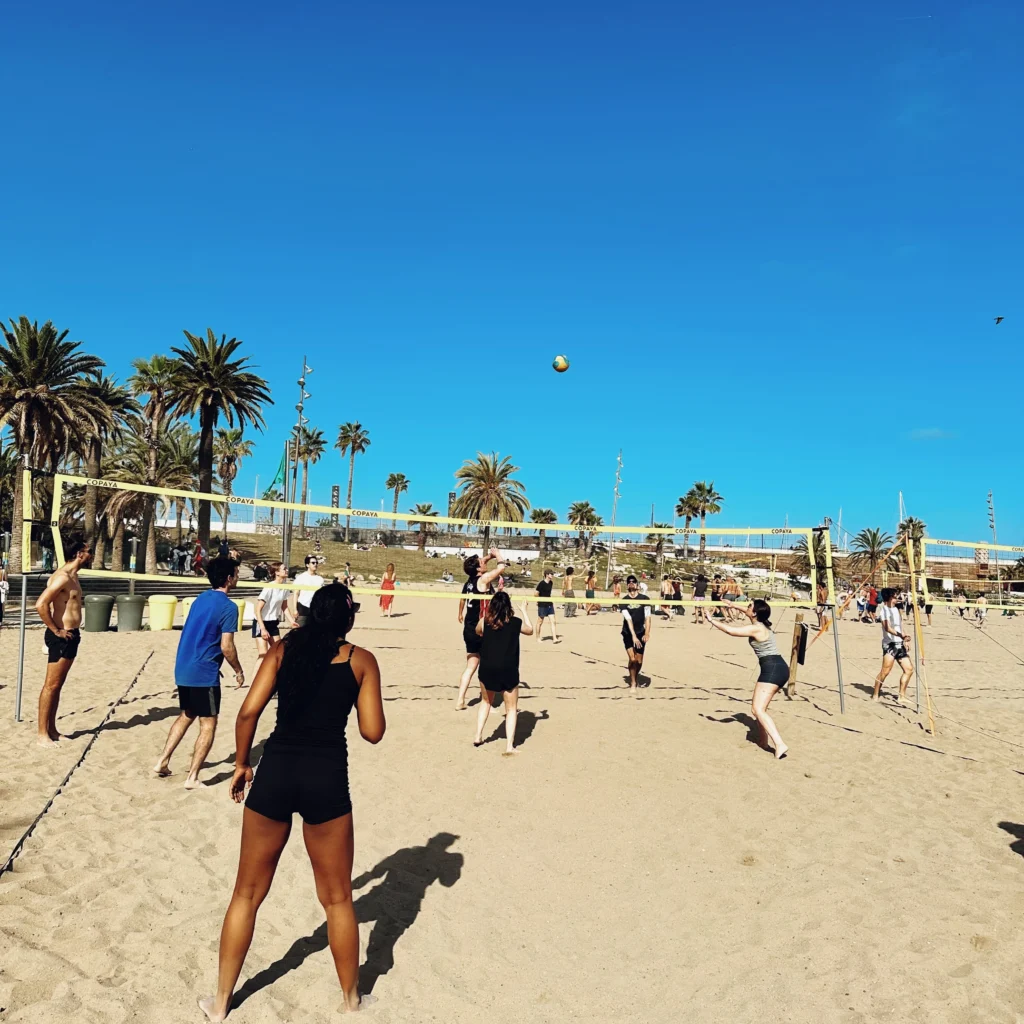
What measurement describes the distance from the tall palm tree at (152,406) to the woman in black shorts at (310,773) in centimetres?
3270

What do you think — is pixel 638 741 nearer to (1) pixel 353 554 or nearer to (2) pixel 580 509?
(1) pixel 353 554

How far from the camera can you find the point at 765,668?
7926 millimetres

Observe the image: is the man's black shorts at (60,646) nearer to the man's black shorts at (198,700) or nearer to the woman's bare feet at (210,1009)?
the man's black shorts at (198,700)

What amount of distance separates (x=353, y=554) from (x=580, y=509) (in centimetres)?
3925

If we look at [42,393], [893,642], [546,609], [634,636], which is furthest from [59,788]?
[42,393]

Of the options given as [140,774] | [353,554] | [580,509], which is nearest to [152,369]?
[353,554]

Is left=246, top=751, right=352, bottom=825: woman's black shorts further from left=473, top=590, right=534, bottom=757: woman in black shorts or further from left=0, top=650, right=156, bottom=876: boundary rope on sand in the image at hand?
left=473, top=590, right=534, bottom=757: woman in black shorts

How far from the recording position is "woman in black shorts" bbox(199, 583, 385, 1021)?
3064 mm

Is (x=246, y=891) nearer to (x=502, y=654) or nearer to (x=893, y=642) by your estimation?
(x=502, y=654)

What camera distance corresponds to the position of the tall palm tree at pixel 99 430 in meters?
29.1

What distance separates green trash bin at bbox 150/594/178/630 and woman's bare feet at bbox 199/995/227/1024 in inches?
575

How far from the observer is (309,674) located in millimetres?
3109

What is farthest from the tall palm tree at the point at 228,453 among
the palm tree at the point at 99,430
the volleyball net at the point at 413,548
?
the palm tree at the point at 99,430

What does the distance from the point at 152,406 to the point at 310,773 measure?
125 ft
